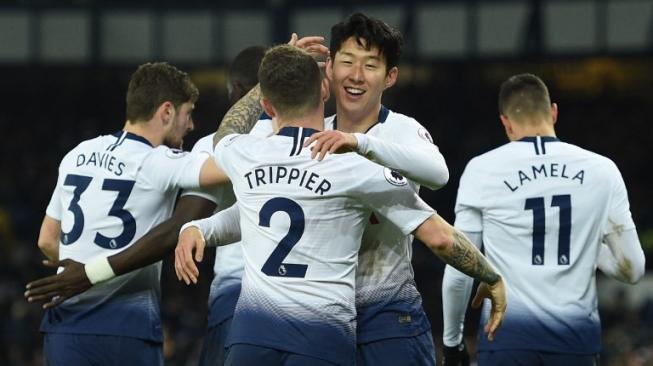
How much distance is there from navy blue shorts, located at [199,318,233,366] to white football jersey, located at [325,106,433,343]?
1.29 metres

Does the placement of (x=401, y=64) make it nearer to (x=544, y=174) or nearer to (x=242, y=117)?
(x=544, y=174)

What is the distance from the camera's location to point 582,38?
29844 mm

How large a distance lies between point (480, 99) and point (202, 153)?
26762mm

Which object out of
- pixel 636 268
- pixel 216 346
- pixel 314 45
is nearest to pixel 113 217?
pixel 216 346

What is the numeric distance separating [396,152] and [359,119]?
64 cm

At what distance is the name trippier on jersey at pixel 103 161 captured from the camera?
643cm

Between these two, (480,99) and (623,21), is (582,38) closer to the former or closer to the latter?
(623,21)

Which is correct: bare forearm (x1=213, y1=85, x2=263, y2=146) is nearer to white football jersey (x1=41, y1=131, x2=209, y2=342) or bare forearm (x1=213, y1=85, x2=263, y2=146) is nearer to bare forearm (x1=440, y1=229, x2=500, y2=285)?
white football jersey (x1=41, y1=131, x2=209, y2=342)

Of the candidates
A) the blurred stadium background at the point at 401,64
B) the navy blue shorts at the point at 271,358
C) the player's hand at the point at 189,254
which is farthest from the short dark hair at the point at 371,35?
the blurred stadium background at the point at 401,64

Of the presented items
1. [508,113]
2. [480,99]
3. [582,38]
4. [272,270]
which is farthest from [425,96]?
[272,270]

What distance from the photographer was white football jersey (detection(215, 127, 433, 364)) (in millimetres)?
5066

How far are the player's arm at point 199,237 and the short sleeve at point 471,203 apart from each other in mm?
1615

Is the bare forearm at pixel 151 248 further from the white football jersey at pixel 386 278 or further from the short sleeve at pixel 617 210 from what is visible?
the short sleeve at pixel 617 210

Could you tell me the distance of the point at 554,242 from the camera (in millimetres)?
6547
